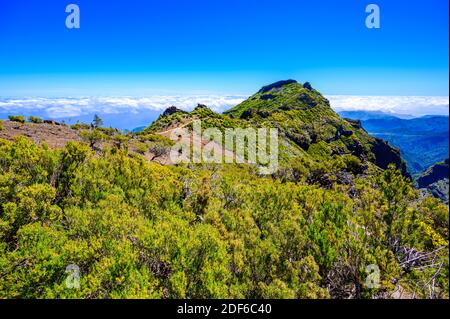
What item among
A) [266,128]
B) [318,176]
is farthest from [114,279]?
[266,128]

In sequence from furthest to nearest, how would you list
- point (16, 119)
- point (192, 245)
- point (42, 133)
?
point (16, 119) < point (42, 133) < point (192, 245)

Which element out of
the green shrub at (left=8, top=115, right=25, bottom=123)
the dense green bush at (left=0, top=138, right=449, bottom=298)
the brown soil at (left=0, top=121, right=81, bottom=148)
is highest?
the green shrub at (left=8, top=115, right=25, bottom=123)

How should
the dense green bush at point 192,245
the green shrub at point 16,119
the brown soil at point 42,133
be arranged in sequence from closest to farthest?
the dense green bush at point 192,245 < the brown soil at point 42,133 < the green shrub at point 16,119

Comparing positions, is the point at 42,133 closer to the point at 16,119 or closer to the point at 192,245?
the point at 16,119

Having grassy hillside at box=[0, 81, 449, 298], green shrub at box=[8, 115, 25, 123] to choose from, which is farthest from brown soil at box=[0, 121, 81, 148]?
grassy hillside at box=[0, 81, 449, 298]

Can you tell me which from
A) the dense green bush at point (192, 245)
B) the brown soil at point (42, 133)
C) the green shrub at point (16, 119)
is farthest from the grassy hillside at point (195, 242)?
the green shrub at point (16, 119)

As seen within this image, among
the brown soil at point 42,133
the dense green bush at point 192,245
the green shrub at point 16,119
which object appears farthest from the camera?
the green shrub at point 16,119

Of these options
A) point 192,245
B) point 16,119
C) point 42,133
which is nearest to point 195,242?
point 192,245

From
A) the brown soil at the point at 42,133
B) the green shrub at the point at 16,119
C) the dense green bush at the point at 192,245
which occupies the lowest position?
the dense green bush at the point at 192,245

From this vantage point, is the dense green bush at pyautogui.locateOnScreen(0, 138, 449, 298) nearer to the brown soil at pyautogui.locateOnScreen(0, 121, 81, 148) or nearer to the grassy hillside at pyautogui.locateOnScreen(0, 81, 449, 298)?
the grassy hillside at pyautogui.locateOnScreen(0, 81, 449, 298)

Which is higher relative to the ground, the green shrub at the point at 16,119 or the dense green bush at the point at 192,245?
the green shrub at the point at 16,119

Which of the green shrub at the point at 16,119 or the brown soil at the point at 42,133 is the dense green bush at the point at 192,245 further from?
the green shrub at the point at 16,119
